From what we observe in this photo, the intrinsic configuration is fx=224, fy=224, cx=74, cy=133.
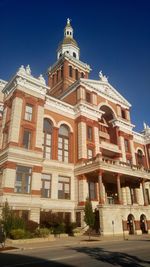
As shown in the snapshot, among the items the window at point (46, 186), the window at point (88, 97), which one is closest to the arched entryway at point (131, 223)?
the window at point (46, 186)

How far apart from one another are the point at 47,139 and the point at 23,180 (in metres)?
7.40

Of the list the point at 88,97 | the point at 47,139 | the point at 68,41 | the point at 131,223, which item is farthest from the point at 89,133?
the point at 68,41

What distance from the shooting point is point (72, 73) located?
167ft

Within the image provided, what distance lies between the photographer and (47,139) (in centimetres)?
3019

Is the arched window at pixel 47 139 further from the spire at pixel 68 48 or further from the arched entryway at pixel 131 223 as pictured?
the spire at pixel 68 48

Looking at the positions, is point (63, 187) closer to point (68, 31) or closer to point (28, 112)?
point (28, 112)

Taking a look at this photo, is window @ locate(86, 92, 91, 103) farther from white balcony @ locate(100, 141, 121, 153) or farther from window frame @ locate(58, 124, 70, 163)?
window frame @ locate(58, 124, 70, 163)

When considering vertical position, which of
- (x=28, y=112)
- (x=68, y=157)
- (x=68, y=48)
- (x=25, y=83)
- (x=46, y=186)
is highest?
(x=68, y=48)

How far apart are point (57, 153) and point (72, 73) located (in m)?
26.4

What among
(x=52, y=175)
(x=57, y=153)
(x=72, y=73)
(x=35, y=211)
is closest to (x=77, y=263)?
(x=35, y=211)

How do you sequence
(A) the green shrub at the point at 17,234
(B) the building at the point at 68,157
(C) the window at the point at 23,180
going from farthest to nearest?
(B) the building at the point at 68,157, (C) the window at the point at 23,180, (A) the green shrub at the point at 17,234

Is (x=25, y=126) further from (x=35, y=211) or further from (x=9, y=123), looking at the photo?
(x=35, y=211)

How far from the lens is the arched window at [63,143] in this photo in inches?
1219

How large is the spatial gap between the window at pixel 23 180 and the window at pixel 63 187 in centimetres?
538
